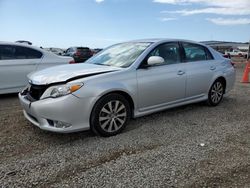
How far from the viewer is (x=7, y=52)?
22.1ft

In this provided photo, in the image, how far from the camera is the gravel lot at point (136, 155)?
2891mm

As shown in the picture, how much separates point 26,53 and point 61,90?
385cm

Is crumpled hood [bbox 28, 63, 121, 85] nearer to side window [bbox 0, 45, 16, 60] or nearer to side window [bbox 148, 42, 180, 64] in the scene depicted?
side window [bbox 148, 42, 180, 64]

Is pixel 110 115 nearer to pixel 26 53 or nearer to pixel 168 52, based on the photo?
pixel 168 52

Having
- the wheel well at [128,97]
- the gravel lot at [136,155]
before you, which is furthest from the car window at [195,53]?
the wheel well at [128,97]

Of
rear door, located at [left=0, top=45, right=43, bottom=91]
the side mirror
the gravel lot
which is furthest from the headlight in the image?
rear door, located at [left=0, top=45, right=43, bottom=91]

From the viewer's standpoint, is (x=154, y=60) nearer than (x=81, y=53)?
Yes

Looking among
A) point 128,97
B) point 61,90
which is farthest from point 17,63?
point 128,97

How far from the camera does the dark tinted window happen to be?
6.70 meters

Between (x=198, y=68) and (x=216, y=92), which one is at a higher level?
(x=198, y=68)

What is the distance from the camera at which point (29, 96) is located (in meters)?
4.09

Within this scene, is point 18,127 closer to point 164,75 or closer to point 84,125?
point 84,125

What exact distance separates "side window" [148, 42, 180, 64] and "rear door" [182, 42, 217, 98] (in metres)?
0.24

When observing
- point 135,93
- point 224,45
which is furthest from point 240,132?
point 224,45
